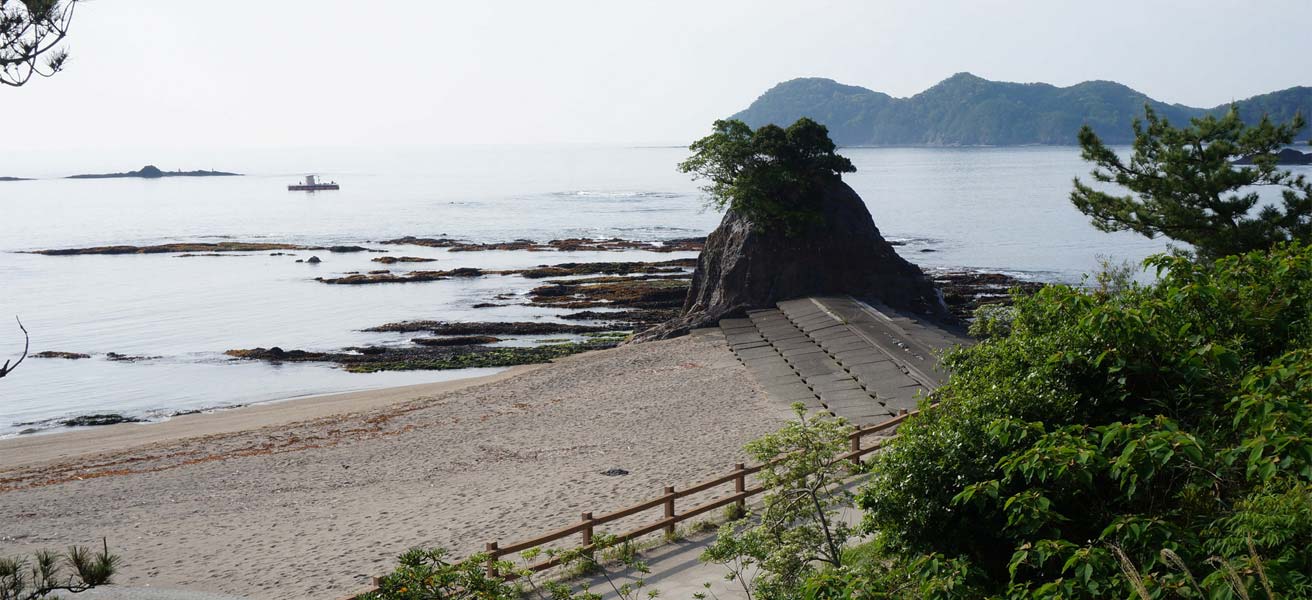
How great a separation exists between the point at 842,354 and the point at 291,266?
52.0m

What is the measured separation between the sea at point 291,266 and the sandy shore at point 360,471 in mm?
5891

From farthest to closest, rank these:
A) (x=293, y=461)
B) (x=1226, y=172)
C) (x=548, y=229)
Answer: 1. (x=548, y=229)
2. (x=1226, y=172)
3. (x=293, y=461)

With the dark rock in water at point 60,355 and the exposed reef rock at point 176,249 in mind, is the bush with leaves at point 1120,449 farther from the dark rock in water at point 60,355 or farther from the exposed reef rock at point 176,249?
the exposed reef rock at point 176,249

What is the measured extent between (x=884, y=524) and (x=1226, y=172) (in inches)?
836

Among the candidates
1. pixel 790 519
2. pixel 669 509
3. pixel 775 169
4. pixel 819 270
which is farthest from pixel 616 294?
pixel 790 519

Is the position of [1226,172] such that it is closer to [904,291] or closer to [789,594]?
[904,291]

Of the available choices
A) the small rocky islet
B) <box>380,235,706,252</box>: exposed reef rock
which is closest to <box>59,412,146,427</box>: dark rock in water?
the small rocky islet

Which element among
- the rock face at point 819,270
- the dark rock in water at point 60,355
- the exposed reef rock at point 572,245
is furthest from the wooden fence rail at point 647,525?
the exposed reef rock at point 572,245

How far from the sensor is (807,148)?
39.4 m

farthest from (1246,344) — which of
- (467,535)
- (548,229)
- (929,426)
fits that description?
(548,229)

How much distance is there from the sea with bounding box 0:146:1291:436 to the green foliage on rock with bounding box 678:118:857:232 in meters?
11.7

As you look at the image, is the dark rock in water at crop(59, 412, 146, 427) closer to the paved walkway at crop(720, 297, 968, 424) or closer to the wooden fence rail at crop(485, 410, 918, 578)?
the paved walkway at crop(720, 297, 968, 424)

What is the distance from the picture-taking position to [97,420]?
30266 millimetres

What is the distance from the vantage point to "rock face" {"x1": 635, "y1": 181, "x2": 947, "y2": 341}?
3769 centimetres
